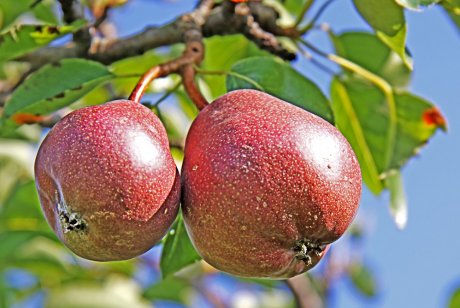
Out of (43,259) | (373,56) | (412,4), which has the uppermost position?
(412,4)

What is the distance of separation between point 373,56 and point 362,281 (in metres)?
2.26

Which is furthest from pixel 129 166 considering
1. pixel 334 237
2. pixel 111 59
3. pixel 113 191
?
pixel 111 59

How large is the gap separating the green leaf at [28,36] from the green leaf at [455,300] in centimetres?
150

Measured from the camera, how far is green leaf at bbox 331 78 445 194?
73.9 inches

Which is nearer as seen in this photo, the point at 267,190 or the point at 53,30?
the point at 267,190

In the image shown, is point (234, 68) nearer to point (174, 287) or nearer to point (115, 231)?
point (115, 231)

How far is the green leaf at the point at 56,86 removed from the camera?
151cm

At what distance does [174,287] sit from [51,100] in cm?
147

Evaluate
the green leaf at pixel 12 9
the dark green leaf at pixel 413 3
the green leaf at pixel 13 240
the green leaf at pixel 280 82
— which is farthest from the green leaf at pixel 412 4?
the green leaf at pixel 13 240

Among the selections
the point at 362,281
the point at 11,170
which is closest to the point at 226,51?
the point at 11,170

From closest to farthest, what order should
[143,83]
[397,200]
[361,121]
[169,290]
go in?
[143,83] → [397,200] → [361,121] → [169,290]

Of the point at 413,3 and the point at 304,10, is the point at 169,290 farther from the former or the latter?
the point at 413,3

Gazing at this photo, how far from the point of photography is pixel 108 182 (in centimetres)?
114

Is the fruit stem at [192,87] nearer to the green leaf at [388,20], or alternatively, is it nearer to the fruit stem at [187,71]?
the fruit stem at [187,71]
